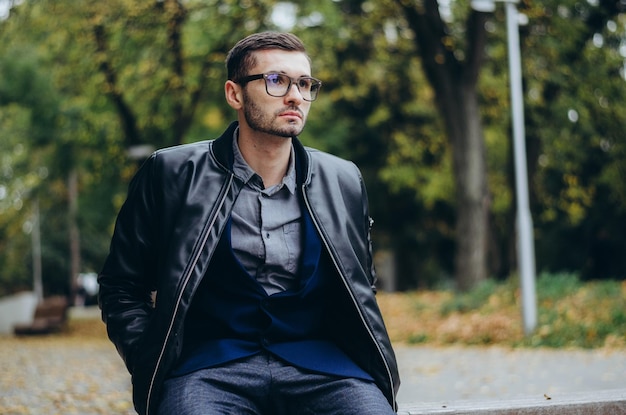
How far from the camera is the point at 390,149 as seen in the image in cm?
2659

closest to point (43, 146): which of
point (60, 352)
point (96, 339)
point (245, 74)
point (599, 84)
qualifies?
point (96, 339)

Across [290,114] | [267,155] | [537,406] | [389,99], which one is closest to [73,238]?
[389,99]

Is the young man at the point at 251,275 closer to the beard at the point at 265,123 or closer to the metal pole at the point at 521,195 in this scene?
the beard at the point at 265,123

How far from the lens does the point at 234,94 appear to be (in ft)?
10.7

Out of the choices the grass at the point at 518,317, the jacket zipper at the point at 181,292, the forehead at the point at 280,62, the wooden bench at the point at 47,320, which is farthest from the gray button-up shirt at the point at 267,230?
the wooden bench at the point at 47,320

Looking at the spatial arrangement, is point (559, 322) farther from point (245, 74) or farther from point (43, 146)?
point (43, 146)

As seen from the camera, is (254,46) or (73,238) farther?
(73,238)

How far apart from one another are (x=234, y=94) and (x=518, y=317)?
469 inches

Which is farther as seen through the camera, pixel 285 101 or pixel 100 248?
pixel 100 248

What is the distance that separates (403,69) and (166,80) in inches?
283

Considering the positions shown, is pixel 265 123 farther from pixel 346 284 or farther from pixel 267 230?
pixel 346 284

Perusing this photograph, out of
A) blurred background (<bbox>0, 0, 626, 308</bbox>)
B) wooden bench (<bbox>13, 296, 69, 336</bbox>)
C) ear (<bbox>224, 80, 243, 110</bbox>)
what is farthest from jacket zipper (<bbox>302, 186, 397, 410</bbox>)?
wooden bench (<bbox>13, 296, 69, 336</bbox>)

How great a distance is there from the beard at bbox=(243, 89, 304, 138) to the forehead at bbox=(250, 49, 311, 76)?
116 mm

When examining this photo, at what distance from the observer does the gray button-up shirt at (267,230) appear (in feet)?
10.0
